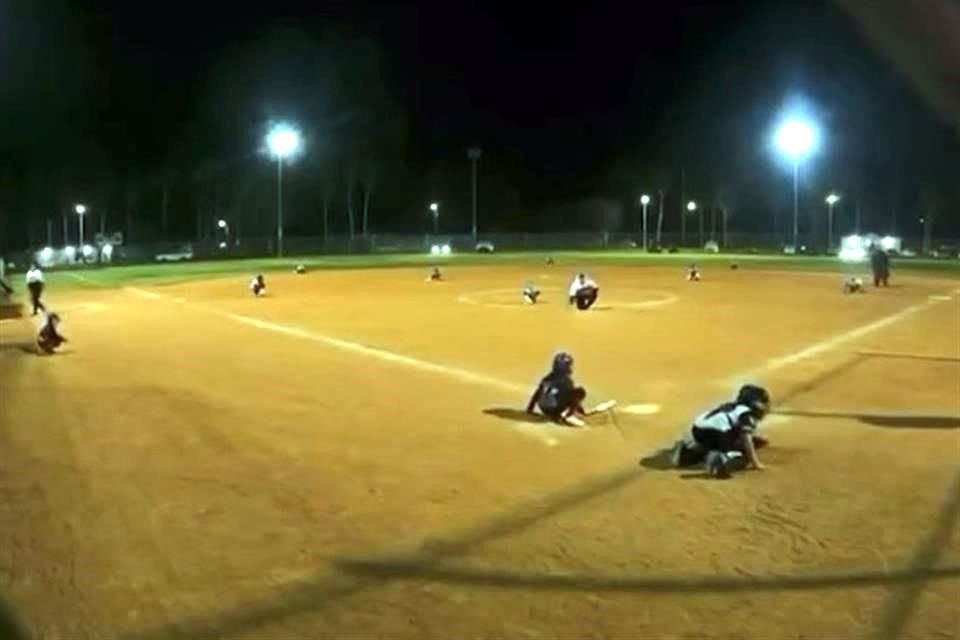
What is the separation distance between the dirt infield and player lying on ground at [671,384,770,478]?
321 millimetres

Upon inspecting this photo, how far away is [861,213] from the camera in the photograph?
12494cm

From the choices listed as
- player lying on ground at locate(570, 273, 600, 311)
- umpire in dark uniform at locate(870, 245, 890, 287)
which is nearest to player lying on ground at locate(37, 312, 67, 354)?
player lying on ground at locate(570, 273, 600, 311)

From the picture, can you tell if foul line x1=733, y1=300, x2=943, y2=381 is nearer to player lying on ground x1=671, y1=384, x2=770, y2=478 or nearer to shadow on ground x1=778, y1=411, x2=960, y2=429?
shadow on ground x1=778, y1=411, x2=960, y2=429

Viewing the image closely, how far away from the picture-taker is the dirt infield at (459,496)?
26.7 ft

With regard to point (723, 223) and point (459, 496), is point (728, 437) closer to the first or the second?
point (459, 496)

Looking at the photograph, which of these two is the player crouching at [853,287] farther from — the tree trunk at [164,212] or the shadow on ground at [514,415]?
the tree trunk at [164,212]

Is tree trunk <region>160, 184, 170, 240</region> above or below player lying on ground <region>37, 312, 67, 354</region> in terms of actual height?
above

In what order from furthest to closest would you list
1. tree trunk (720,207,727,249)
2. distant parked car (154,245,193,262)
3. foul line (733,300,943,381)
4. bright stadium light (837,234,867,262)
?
tree trunk (720,207,727,249)
distant parked car (154,245,193,262)
bright stadium light (837,234,867,262)
foul line (733,300,943,381)

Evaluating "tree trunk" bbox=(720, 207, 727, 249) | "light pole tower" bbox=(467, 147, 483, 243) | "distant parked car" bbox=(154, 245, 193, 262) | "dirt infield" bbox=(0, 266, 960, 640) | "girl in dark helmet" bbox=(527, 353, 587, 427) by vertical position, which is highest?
"light pole tower" bbox=(467, 147, 483, 243)

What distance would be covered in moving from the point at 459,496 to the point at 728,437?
3.16 metres

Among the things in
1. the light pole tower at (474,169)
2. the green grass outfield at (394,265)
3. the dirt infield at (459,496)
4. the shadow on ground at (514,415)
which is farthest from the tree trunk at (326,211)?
the shadow on ground at (514,415)

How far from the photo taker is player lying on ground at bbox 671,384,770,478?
12609 millimetres

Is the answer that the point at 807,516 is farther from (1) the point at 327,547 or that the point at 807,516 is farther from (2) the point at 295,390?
(2) the point at 295,390

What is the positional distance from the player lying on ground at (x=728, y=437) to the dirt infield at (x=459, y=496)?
321mm
